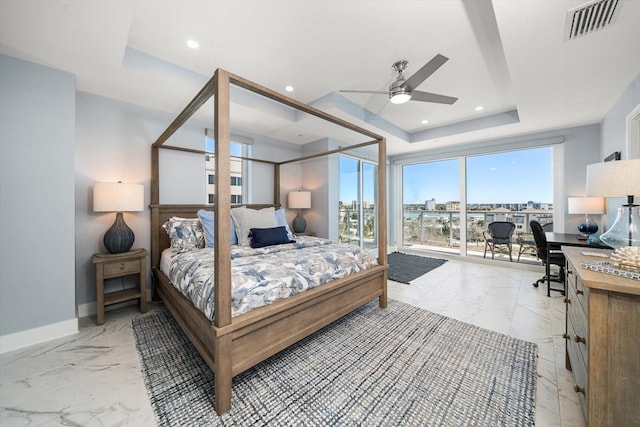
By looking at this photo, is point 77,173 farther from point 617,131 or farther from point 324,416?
point 617,131

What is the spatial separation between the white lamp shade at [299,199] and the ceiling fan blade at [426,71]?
2.62 m

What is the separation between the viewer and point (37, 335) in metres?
2.17

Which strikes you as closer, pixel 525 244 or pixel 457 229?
pixel 525 244

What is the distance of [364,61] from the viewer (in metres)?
2.58

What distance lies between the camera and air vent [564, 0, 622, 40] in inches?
63.4

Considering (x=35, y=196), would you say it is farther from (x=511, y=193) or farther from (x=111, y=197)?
(x=511, y=193)

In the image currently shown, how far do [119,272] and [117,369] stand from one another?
1.17m

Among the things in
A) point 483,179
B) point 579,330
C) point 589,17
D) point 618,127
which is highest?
point 589,17

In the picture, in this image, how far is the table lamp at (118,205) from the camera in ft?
8.46

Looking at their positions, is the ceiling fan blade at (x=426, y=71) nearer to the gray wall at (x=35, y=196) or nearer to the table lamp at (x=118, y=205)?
the table lamp at (x=118, y=205)

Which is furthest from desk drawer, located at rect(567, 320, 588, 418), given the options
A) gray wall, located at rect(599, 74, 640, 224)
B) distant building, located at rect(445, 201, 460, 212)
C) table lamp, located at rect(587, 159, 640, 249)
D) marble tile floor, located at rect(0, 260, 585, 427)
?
distant building, located at rect(445, 201, 460, 212)

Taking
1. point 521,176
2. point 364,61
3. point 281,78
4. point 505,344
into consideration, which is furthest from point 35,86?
point 521,176

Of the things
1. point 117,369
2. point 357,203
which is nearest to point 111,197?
point 117,369

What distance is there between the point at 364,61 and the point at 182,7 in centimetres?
168
